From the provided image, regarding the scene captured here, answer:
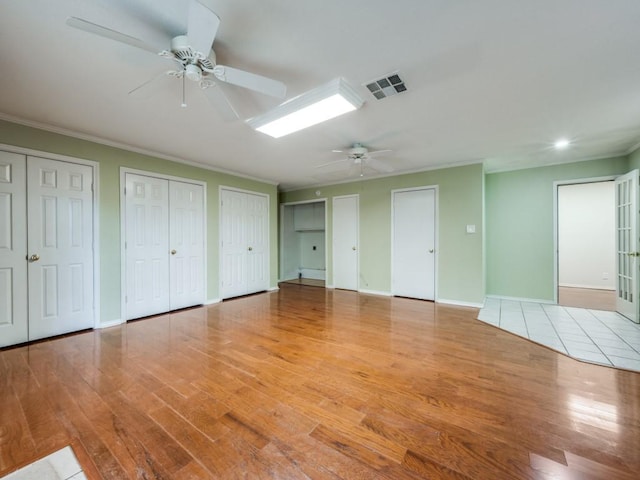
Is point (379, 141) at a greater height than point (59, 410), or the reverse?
point (379, 141)

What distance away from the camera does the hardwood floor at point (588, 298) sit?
15.0 ft

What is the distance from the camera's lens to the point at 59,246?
3.25 metres

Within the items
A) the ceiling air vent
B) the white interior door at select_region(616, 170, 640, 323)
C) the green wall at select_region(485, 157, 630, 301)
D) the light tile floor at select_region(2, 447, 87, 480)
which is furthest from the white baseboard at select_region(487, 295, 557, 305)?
the light tile floor at select_region(2, 447, 87, 480)

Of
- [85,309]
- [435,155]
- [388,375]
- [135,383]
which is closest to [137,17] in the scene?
[135,383]

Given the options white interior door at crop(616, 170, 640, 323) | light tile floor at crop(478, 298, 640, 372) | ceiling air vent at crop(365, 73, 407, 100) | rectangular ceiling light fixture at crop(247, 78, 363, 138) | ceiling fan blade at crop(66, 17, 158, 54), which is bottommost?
light tile floor at crop(478, 298, 640, 372)

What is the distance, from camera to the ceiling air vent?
7.20ft

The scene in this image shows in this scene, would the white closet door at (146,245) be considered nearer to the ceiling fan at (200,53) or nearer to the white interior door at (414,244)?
the ceiling fan at (200,53)

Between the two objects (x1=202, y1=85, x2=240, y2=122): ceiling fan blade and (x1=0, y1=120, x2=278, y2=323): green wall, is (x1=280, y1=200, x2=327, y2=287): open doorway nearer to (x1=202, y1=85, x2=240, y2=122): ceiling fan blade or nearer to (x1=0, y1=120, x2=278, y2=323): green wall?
(x1=0, y1=120, x2=278, y2=323): green wall

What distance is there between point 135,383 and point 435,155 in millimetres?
4720

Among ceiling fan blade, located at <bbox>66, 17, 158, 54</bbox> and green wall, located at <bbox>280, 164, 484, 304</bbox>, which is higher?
ceiling fan blade, located at <bbox>66, 17, 158, 54</bbox>

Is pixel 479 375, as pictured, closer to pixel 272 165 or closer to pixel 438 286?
pixel 438 286

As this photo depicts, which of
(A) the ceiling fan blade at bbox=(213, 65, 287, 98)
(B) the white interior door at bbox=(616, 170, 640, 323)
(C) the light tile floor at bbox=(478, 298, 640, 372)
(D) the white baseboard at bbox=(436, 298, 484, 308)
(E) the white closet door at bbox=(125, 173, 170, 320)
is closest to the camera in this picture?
(A) the ceiling fan blade at bbox=(213, 65, 287, 98)

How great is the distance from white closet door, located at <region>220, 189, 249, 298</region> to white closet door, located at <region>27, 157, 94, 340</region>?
2029 millimetres

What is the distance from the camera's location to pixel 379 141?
3.64 metres
